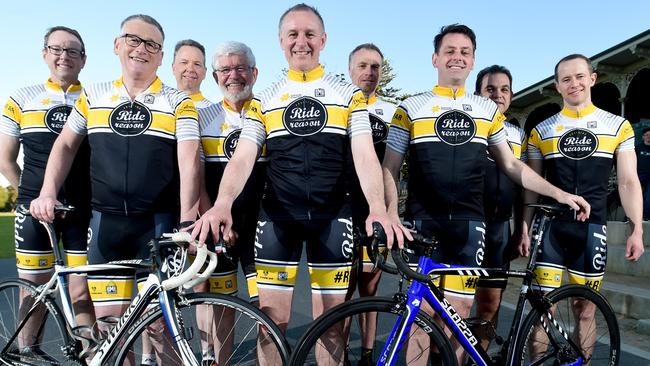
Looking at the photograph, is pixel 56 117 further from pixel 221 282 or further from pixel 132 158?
pixel 221 282

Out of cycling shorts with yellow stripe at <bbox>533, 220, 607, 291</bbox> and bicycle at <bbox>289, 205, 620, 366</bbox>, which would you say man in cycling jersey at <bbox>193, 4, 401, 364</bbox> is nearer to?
bicycle at <bbox>289, 205, 620, 366</bbox>

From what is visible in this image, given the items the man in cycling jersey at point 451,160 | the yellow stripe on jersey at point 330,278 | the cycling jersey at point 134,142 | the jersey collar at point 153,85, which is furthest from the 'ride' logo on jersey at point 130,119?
the man in cycling jersey at point 451,160

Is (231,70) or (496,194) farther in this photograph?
(496,194)

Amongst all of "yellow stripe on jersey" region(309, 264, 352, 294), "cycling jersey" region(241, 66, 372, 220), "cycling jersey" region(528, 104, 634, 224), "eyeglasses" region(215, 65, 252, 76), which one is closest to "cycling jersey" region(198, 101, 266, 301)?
"eyeglasses" region(215, 65, 252, 76)

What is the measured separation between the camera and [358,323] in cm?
280

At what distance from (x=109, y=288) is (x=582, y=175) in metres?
3.22

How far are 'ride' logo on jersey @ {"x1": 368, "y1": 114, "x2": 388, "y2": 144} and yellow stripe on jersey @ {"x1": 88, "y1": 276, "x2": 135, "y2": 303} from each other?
2.19 m

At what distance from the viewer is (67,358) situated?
3049 millimetres

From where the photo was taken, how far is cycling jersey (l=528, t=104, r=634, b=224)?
3613 millimetres

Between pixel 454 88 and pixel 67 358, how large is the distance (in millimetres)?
2924

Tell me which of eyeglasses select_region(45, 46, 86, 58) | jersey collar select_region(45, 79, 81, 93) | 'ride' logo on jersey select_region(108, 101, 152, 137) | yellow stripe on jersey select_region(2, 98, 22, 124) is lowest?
'ride' logo on jersey select_region(108, 101, 152, 137)

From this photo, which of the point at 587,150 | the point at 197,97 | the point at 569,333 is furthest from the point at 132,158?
the point at 587,150

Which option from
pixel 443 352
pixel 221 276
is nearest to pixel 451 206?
pixel 443 352

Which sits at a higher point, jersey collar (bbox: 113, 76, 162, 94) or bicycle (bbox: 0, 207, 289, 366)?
jersey collar (bbox: 113, 76, 162, 94)
